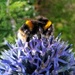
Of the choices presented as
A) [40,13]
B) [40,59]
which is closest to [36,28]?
[40,59]

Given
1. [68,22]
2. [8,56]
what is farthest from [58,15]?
[8,56]

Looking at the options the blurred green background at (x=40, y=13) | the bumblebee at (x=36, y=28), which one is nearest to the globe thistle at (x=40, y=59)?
the bumblebee at (x=36, y=28)

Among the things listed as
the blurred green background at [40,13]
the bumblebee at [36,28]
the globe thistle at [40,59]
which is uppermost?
the blurred green background at [40,13]

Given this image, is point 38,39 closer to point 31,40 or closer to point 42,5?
point 31,40

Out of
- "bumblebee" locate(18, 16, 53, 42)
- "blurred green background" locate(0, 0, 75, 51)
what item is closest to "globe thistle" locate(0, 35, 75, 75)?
"bumblebee" locate(18, 16, 53, 42)

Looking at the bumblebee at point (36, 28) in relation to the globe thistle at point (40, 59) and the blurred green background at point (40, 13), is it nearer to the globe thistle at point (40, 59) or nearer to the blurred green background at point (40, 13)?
the globe thistle at point (40, 59)

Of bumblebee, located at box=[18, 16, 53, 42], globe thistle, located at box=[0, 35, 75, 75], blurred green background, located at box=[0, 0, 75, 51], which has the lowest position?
globe thistle, located at box=[0, 35, 75, 75]

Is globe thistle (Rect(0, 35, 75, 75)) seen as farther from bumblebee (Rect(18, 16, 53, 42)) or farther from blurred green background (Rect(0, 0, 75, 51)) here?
A: blurred green background (Rect(0, 0, 75, 51))
